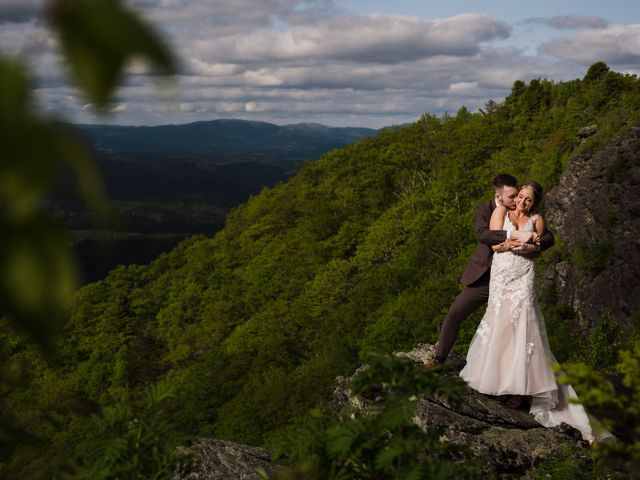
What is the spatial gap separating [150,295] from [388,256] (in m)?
29.5

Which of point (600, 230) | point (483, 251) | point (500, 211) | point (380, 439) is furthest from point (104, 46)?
point (600, 230)

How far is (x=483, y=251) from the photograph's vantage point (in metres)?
7.38

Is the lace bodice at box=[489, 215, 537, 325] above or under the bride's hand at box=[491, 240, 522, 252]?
under

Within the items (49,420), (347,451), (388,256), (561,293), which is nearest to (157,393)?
(49,420)

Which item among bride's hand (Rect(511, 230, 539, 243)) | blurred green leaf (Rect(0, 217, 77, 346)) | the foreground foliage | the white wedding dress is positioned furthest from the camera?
the white wedding dress

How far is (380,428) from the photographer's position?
2.52 meters

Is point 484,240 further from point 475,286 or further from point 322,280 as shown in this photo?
point 322,280

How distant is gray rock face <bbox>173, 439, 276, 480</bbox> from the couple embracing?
248 cm

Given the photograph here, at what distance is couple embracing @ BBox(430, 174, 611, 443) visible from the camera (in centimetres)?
685

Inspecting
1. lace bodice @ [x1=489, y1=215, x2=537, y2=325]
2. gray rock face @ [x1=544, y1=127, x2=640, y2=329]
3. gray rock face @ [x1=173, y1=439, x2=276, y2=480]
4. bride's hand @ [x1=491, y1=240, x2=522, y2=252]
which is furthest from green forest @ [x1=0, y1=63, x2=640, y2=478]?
gray rock face @ [x1=173, y1=439, x2=276, y2=480]

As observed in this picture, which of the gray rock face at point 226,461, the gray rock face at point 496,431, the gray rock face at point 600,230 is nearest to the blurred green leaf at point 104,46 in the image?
the gray rock face at point 226,461

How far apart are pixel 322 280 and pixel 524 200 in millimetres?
36457

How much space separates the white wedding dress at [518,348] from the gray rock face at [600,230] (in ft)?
28.0

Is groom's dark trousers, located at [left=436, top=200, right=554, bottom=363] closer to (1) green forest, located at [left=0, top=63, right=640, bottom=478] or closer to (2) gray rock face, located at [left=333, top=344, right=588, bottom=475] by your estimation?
(2) gray rock face, located at [left=333, top=344, right=588, bottom=475]
